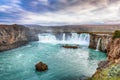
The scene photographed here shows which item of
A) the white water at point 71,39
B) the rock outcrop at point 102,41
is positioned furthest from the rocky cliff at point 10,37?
the rock outcrop at point 102,41

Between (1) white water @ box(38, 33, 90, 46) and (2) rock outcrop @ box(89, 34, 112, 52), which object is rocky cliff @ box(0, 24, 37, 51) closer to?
(1) white water @ box(38, 33, 90, 46)

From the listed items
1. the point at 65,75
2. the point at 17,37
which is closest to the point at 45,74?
the point at 65,75

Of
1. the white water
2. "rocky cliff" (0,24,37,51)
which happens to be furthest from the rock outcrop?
"rocky cliff" (0,24,37,51)

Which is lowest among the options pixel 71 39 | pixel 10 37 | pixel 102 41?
pixel 71 39

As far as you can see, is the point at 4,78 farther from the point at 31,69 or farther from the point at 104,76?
the point at 104,76

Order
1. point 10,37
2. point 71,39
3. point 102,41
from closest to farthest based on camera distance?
point 102,41 < point 10,37 < point 71,39

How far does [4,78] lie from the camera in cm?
2592

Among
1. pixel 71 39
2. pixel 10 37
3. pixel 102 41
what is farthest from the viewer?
pixel 71 39

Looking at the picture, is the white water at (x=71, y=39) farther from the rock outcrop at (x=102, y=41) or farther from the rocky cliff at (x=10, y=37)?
the rocky cliff at (x=10, y=37)

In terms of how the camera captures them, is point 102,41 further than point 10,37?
No

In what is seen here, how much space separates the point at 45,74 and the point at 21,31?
186ft

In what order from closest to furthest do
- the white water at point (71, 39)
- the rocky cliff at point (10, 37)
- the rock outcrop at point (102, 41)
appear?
the rock outcrop at point (102, 41), the rocky cliff at point (10, 37), the white water at point (71, 39)

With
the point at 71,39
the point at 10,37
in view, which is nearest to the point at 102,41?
the point at 71,39

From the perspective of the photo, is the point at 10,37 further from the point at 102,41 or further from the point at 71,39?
the point at 102,41
